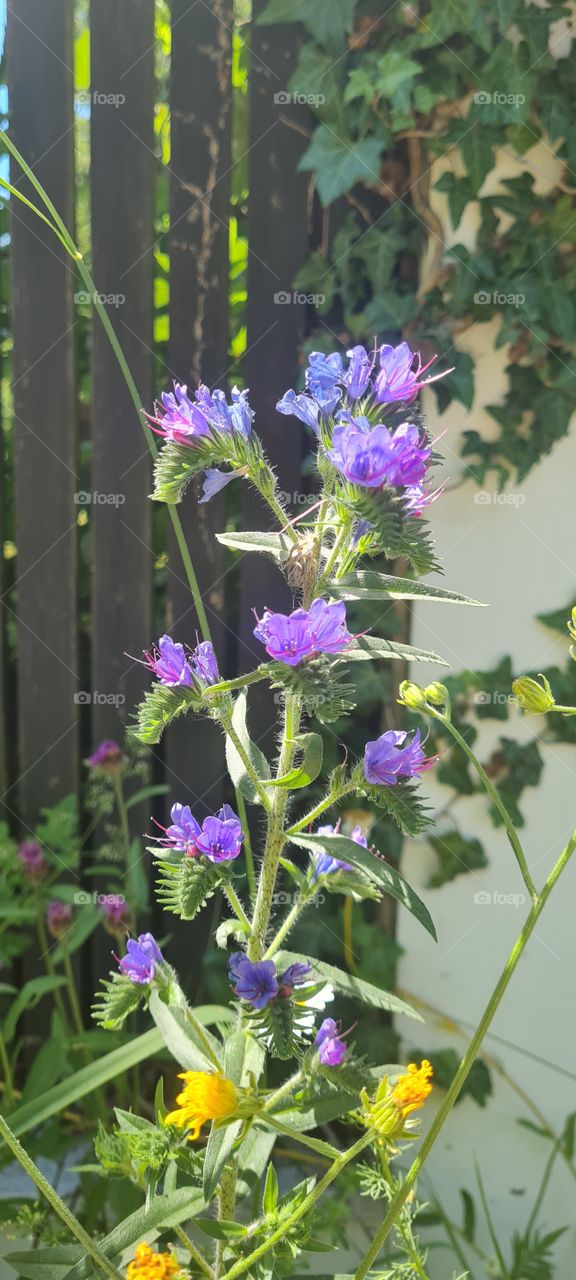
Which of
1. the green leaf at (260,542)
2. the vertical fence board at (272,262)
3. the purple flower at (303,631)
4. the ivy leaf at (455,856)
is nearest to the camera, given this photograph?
the purple flower at (303,631)

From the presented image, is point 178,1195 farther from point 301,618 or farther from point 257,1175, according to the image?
point 301,618

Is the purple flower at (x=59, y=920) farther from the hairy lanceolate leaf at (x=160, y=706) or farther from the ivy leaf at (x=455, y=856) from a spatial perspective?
the hairy lanceolate leaf at (x=160, y=706)

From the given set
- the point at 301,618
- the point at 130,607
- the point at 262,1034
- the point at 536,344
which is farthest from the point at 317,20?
the point at 262,1034

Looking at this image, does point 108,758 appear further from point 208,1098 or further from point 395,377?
point 395,377

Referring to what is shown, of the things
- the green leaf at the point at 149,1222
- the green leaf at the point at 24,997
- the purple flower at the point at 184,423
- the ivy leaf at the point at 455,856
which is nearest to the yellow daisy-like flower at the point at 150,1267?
the green leaf at the point at 149,1222

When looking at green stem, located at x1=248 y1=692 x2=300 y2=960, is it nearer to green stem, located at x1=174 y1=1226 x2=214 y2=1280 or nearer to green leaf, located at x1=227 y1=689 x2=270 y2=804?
green leaf, located at x1=227 y1=689 x2=270 y2=804

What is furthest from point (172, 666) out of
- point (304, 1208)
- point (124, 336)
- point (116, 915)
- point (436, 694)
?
point (124, 336)
